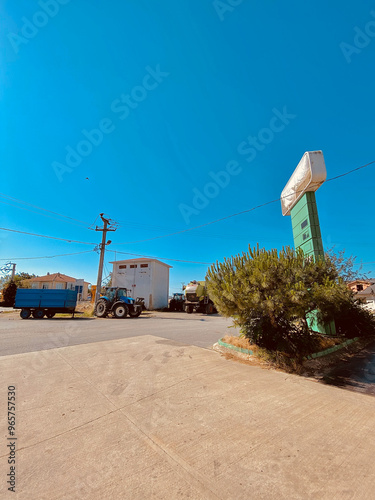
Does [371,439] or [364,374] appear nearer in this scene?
[371,439]

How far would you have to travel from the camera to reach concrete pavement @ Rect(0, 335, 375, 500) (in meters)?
1.82

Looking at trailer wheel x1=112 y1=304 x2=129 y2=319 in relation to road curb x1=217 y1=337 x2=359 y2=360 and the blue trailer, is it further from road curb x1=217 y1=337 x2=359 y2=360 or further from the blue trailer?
road curb x1=217 y1=337 x2=359 y2=360

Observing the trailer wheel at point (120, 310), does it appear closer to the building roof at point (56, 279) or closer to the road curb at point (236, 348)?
the road curb at point (236, 348)

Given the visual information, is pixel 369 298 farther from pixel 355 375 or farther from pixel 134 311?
pixel 355 375

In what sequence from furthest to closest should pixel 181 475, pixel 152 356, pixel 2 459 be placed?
pixel 152 356 → pixel 2 459 → pixel 181 475

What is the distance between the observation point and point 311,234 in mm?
8055

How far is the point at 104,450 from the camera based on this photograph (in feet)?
7.41

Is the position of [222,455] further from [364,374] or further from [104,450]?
[364,374]

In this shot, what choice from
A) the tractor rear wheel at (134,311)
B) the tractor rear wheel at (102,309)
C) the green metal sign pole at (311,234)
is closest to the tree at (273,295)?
the green metal sign pole at (311,234)

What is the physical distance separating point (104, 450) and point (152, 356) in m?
3.60

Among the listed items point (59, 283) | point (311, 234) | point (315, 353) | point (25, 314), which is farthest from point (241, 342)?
point (59, 283)

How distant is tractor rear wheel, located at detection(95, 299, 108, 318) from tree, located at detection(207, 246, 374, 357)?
44.9ft

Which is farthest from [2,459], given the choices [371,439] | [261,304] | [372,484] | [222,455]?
[261,304]

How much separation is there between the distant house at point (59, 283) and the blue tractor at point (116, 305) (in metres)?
31.0
